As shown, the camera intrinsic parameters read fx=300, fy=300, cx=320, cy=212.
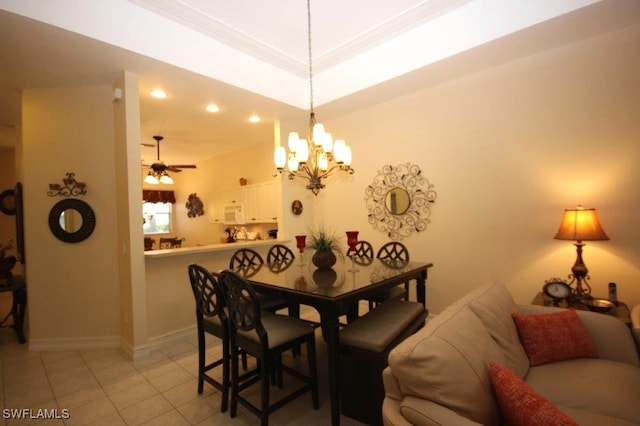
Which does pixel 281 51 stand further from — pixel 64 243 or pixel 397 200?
pixel 64 243

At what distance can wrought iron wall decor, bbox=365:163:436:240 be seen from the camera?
3.81 m

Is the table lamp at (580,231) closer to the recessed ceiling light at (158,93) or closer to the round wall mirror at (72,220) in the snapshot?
the recessed ceiling light at (158,93)

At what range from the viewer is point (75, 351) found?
3238 millimetres

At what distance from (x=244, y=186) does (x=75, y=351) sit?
367 centimetres

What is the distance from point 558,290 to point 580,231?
52 centimetres

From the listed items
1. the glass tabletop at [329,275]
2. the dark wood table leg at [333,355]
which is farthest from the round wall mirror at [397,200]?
the dark wood table leg at [333,355]

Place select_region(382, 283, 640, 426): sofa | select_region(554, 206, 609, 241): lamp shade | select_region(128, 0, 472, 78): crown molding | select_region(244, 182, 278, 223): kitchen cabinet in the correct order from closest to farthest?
select_region(382, 283, 640, 426): sofa, select_region(554, 206, 609, 241): lamp shade, select_region(128, 0, 472, 78): crown molding, select_region(244, 182, 278, 223): kitchen cabinet

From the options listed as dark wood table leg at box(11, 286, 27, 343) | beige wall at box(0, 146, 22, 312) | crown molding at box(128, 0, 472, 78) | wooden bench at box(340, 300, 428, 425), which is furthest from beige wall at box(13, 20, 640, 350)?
beige wall at box(0, 146, 22, 312)

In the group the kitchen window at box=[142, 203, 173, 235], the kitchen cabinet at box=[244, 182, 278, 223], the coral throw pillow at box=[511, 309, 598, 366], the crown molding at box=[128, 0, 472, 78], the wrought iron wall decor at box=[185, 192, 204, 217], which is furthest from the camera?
the kitchen window at box=[142, 203, 173, 235]

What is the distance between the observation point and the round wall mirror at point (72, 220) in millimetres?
3264

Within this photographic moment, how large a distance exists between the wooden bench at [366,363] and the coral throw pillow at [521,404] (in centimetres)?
80

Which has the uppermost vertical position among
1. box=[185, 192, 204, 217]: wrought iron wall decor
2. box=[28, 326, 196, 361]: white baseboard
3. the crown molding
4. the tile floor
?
the crown molding

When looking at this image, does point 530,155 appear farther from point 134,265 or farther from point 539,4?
point 134,265

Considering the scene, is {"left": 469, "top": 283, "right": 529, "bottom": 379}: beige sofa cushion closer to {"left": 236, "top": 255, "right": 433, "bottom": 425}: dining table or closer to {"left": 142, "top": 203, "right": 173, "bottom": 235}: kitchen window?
{"left": 236, "top": 255, "right": 433, "bottom": 425}: dining table
